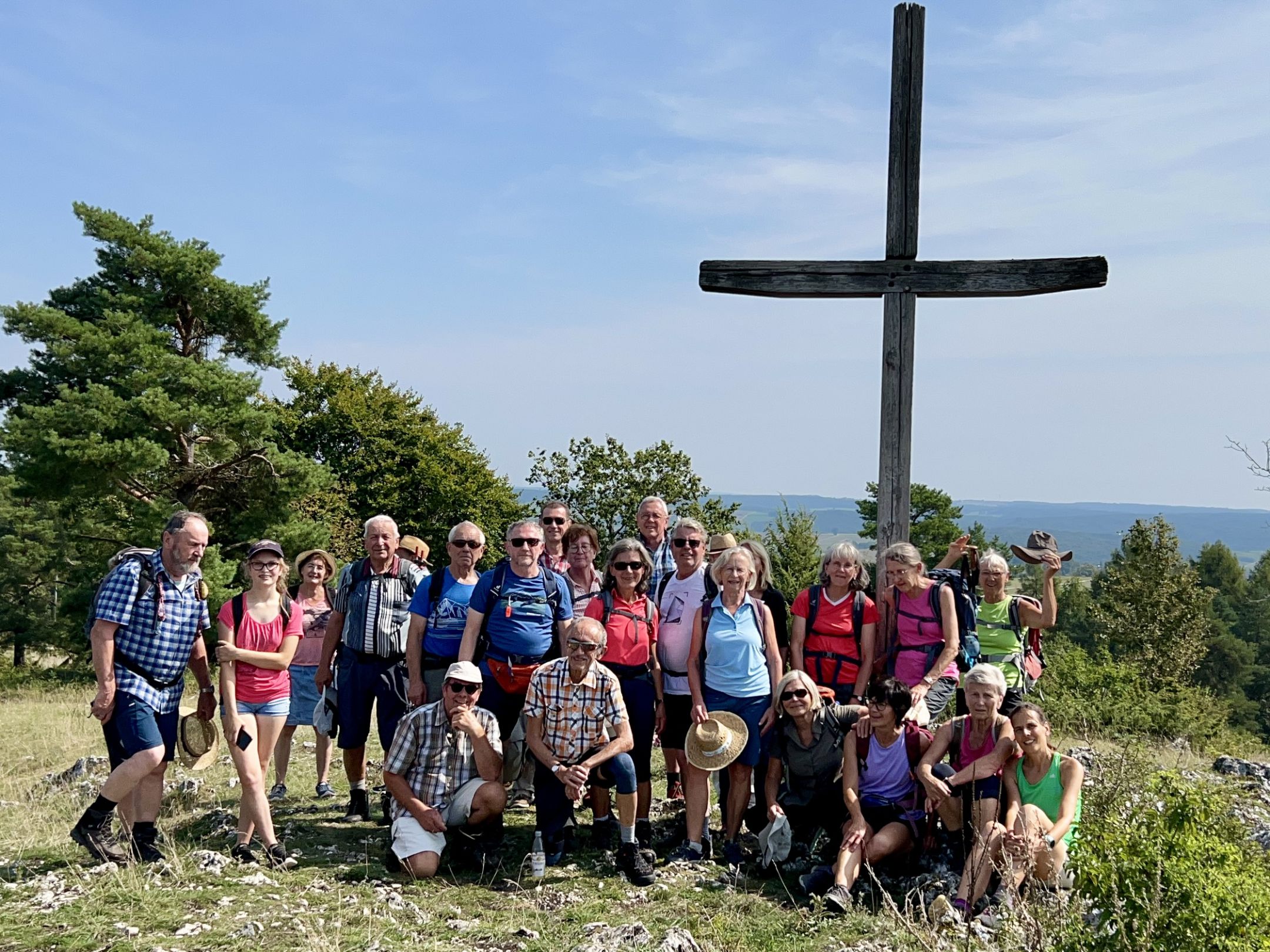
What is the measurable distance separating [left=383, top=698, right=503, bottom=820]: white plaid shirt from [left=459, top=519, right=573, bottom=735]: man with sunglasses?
37cm

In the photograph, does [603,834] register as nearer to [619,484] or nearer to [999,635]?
[999,635]

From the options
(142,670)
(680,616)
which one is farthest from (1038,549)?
(142,670)

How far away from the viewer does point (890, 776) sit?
19.5 ft

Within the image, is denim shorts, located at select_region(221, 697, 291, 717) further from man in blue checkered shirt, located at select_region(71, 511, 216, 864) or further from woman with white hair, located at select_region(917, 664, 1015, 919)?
woman with white hair, located at select_region(917, 664, 1015, 919)

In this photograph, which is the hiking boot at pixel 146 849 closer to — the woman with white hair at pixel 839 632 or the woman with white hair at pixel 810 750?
the woman with white hair at pixel 810 750

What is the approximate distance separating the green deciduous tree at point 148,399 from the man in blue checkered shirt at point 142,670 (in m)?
17.9

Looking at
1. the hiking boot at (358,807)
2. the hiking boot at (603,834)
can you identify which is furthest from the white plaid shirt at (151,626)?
the hiking boot at (603,834)

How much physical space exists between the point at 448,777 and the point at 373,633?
1262 mm

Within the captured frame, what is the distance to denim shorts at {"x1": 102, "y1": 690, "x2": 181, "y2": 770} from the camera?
17.8 ft

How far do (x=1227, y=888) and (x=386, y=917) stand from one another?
146 inches

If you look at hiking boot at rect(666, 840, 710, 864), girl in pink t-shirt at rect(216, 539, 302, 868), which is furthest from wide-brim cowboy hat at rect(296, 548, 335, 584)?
hiking boot at rect(666, 840, 710, 864)

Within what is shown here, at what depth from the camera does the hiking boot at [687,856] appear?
611cm

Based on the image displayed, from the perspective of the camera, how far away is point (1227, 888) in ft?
11.9

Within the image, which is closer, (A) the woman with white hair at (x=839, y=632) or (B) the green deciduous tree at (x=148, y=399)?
(A) the woman with white hair at (x=839, y=632)
